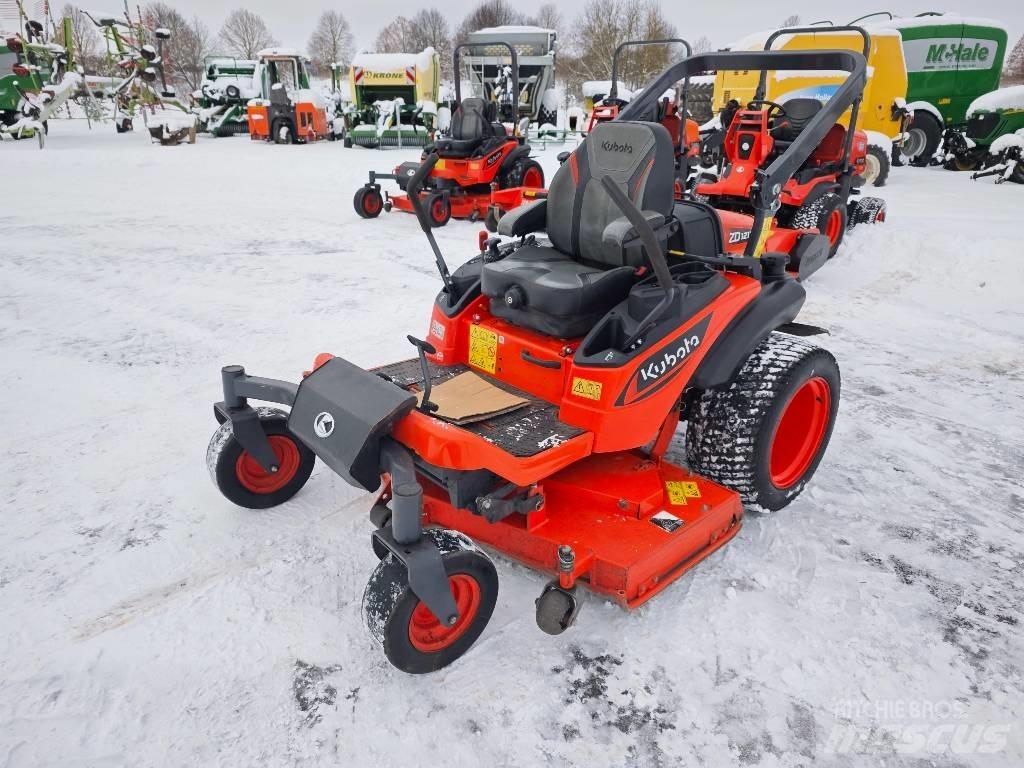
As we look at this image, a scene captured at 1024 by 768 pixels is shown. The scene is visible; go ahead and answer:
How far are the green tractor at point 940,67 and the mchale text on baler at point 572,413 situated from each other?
13.2 metres

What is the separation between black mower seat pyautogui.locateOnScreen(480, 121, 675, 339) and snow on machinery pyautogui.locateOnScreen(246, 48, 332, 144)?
1832 centimetres

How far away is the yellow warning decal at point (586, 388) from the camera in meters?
2.44

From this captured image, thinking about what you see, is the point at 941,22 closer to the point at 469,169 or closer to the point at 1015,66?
the point at 469,169

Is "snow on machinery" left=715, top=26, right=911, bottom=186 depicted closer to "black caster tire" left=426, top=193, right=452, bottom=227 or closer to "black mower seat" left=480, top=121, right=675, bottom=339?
"black caster tire" left=426, top=193, right=452, bottom=227

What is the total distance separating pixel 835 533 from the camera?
289cm

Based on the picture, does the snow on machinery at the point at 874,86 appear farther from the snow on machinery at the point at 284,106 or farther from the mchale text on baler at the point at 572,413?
the snow on machinery at the point at 284,106

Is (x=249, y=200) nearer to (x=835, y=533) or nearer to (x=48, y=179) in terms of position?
(x=48, y=179)

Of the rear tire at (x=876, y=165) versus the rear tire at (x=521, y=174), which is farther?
the rear tire at (x=876, y=165)

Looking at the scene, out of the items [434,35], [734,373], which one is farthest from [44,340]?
[434,35]

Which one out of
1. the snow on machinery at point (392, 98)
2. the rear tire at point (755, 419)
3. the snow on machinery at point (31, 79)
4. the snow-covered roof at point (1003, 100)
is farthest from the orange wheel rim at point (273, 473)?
the snow on machinery at point (31, 79)

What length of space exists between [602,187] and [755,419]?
1.13 m

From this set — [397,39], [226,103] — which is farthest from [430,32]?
[226,103]

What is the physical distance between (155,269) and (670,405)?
18.7ft

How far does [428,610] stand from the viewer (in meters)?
2.18
